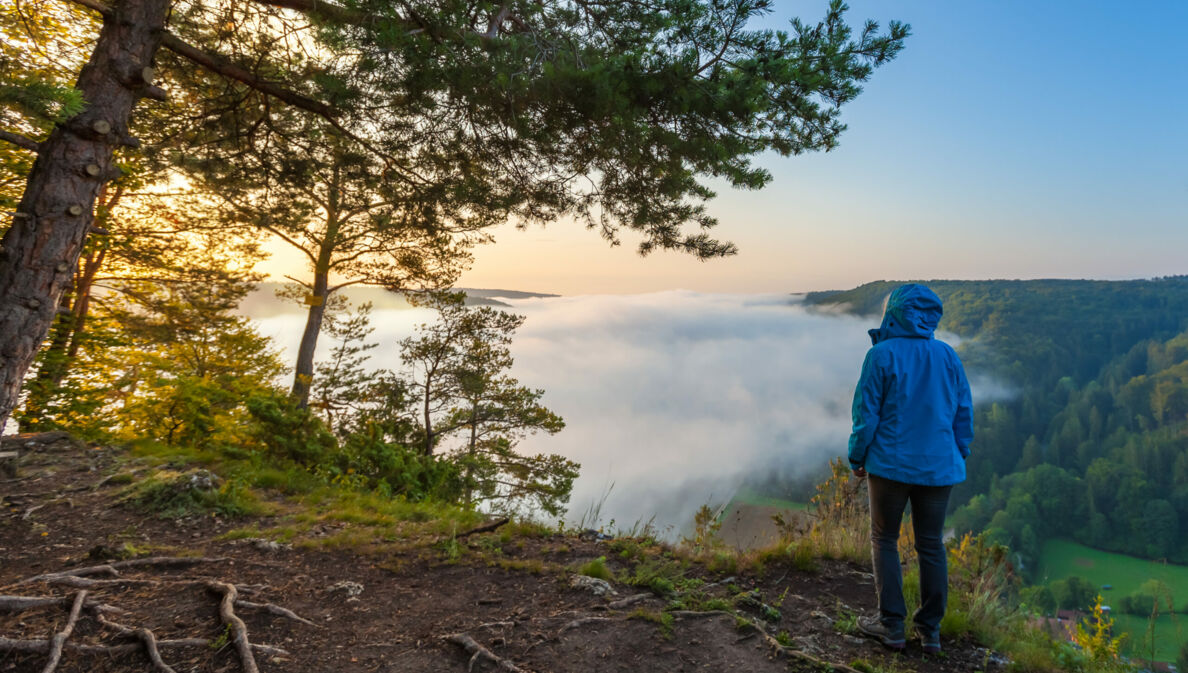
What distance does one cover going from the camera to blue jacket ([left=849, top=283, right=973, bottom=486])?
2.91 metres

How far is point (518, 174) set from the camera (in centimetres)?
495

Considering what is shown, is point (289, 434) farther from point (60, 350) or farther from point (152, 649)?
point (60, 350)

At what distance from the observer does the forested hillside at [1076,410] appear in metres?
72.4

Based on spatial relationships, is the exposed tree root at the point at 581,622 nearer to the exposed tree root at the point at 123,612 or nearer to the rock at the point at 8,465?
the exposed tree root at the point at 123,612

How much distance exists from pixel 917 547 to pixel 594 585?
6.67ft

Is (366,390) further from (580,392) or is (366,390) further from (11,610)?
(580,392)

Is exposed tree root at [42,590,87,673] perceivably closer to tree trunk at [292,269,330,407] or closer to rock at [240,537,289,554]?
rock at [240,537,289,554]

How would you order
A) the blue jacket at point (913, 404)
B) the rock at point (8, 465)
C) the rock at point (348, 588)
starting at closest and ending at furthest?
the blue jacket at point (913, 404)
the rock at point (348, 588)
the rock at point (8, 465)

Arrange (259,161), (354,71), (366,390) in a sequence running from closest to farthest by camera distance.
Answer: (354,71), (259,161), (366,390)

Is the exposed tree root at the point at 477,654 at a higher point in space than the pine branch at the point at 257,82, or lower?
lower

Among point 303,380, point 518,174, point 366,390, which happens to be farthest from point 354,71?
point 366,390

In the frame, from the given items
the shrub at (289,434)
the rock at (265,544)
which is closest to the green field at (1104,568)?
the shrub at (289,434)

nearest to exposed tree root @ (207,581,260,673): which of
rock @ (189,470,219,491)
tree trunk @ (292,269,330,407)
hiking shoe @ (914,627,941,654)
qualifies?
rock @ (189,470,219,491)

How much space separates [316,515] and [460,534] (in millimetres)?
1658
